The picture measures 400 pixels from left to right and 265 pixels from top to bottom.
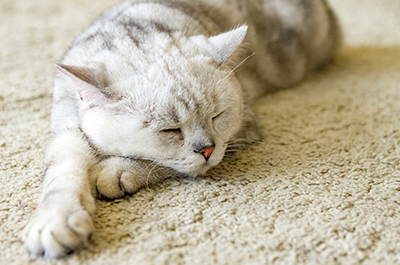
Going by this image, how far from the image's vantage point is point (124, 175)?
1179 mm

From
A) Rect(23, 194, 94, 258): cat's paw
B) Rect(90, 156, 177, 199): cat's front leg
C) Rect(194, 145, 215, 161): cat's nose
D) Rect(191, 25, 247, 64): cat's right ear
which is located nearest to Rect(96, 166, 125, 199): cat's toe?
Rect(90, 156, 177, 199): cat's front leg

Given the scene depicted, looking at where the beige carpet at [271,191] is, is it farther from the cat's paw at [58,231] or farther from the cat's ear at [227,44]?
the cat's ear at [227,44]

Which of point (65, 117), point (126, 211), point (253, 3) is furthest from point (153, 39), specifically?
point (253, 3)

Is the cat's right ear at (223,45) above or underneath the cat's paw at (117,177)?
above

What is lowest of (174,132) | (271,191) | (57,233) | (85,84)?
(271,191)

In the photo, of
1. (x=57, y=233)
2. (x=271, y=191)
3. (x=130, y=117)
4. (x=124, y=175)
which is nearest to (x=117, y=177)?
(x=124, y=175)

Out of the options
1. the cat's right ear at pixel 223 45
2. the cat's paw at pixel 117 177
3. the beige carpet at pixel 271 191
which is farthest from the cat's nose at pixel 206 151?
the cat's right ear at pixel 223 45

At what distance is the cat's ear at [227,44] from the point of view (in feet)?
4.32

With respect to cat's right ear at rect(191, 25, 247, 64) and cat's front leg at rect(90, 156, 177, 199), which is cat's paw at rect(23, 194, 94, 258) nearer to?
cat's front leg at rect(90, 156, 177, 199)

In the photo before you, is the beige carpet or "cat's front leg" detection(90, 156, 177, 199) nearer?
the beige carpet

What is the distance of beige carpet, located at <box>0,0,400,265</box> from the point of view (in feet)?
3.13

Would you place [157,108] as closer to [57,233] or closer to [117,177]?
[117,177]

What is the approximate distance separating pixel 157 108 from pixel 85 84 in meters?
0.24

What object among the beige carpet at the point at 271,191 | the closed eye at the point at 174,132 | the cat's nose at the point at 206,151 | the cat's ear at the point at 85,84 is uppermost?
the cat's ear at the point at 85,84
